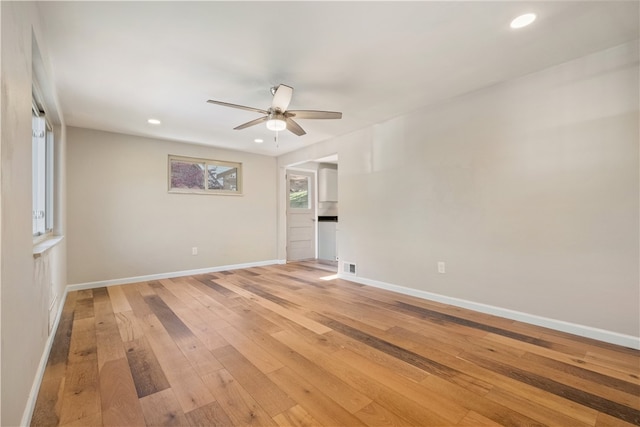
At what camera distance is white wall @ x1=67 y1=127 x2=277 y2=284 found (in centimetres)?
388

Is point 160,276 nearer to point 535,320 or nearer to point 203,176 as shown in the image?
point 203,176

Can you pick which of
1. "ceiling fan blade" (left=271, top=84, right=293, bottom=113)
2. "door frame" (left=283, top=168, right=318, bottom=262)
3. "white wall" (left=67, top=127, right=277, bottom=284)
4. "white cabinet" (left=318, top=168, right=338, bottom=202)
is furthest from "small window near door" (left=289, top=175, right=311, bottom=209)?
"ceiling fan blade" (left=271, top=84, right=293, bottom=113)

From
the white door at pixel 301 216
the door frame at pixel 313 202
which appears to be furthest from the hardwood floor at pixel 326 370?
the white door at pixel 301 216

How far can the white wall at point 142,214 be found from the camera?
388 cm

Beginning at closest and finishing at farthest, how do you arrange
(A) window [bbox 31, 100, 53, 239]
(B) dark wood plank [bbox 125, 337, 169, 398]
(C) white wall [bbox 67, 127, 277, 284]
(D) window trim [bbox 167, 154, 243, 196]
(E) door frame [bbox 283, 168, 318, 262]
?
(B) dark wood plank [bbox 125, 337, 169, 398], (A) window [bbox 31, 100, 53, 239], (C) white wall [bbox 67, 127, 277, 284], (D) window trim [bbox 167, 154, 243, 196], (E) door frame [bbox 283, 168, 318, 262]

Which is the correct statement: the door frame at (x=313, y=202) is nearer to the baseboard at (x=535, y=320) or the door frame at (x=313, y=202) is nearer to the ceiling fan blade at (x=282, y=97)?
the baseboard at (x=535, y=320)

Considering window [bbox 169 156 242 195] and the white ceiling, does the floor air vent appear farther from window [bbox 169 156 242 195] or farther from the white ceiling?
window [bbox 169 156 242 195]

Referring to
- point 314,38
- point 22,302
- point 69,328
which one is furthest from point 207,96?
point 69,328

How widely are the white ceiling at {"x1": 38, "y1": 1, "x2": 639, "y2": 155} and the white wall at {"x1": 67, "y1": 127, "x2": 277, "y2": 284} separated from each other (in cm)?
106

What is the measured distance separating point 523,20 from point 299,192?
16.0ft

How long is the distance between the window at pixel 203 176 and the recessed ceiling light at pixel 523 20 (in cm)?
452

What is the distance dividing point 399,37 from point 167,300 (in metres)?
3.54

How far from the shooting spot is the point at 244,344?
7.07ft

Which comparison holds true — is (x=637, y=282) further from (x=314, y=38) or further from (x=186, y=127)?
(x=186, y=127)
